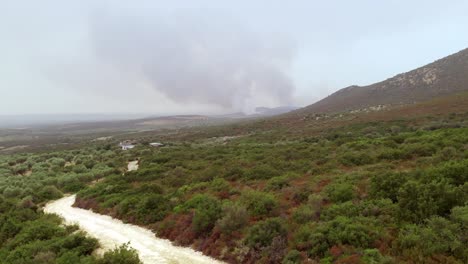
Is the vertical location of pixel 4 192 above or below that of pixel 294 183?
below

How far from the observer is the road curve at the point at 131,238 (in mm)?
11516

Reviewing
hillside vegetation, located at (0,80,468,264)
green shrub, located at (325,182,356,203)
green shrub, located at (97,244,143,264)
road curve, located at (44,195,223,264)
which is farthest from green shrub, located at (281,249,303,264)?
green shrub, located at (97,244,143,264)

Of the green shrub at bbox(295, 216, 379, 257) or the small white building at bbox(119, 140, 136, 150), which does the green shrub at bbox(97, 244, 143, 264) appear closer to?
the green shrub at bbox(295, 216, 379, 257)

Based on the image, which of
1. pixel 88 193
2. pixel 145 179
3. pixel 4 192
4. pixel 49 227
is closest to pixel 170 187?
pixel 145 179

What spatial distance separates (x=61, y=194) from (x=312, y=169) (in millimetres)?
20118

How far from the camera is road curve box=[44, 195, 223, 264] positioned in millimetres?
11516

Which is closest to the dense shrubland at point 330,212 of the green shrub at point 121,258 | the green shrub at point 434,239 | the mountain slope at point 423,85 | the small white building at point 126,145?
the green shrub at point 434,239

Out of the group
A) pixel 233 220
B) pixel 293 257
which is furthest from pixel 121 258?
pixel 293 257

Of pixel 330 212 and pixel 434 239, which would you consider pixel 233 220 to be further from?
pixel 434 239

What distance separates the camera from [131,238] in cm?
1394

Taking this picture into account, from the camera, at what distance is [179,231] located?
1392cm

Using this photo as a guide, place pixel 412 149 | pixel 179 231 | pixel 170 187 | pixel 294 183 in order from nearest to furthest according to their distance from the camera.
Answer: pixel 179 231, pixel 294 183, pixel 412 149, pixel 170 187

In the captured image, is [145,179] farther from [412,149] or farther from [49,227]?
[412,149]

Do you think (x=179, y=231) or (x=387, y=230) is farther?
(x=179, y=231)
